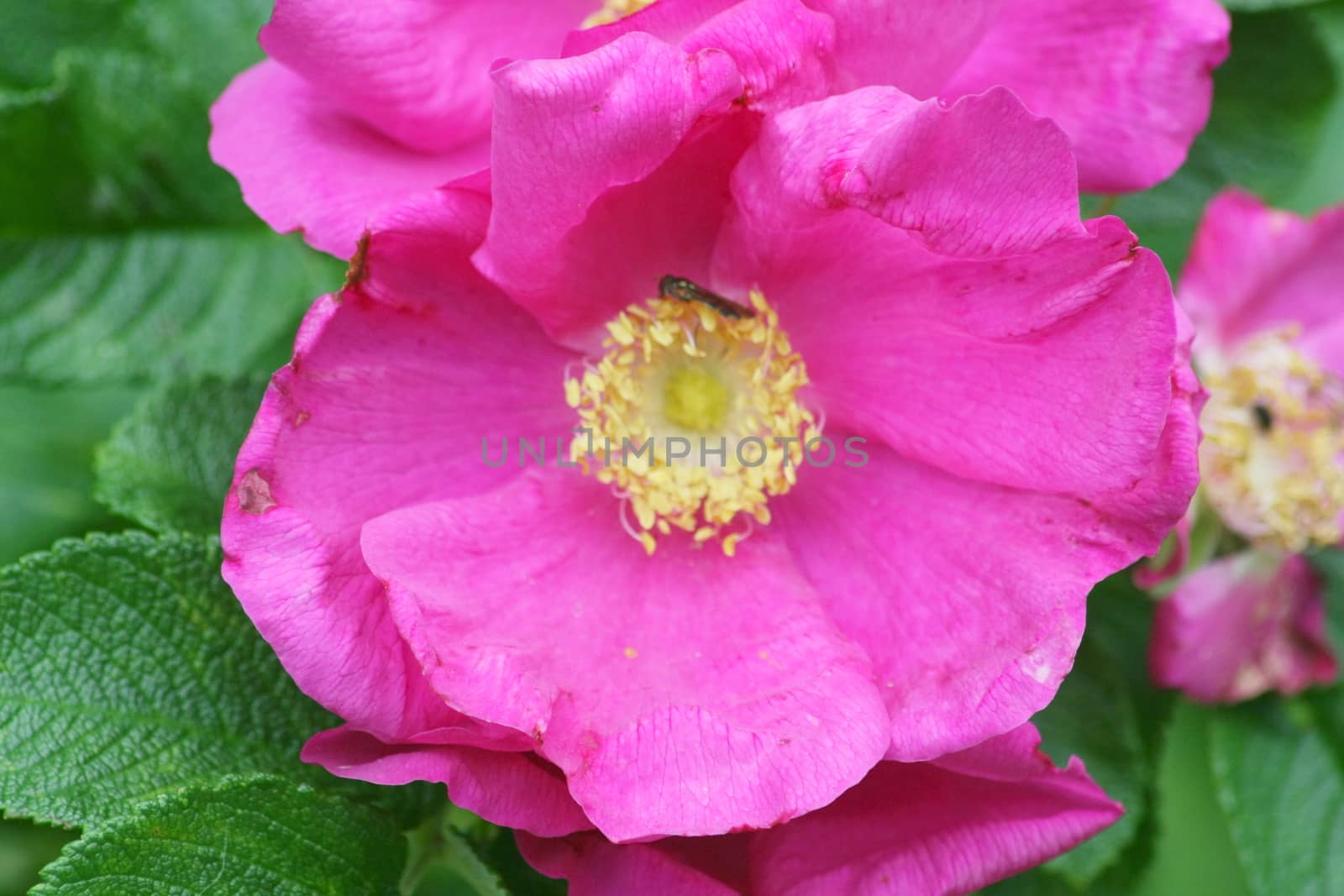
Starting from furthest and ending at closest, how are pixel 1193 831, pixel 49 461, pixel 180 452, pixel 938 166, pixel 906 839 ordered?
pixel 1193 831, pixel 49 461, pixel 180 452, pixel 906 839, pixel 938 166

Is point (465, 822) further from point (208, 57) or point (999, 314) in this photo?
point (208, 57)

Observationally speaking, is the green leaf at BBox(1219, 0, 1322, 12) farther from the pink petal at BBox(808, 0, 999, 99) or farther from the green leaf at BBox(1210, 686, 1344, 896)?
the green leaf at BBox(1210, 686, 1344, 896)

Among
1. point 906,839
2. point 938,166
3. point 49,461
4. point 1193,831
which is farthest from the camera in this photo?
point 1193,831

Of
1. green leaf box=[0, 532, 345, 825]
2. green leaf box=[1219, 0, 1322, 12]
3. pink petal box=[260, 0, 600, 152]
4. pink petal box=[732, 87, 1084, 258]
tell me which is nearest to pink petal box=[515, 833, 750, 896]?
green leaf box=[0, 532, 345, 825]

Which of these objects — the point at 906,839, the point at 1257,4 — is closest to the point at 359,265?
the point at 906,839

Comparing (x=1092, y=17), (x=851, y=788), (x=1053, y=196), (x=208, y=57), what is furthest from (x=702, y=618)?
(x=208, y=57)

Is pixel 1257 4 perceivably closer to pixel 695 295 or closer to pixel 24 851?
pixel 695 295

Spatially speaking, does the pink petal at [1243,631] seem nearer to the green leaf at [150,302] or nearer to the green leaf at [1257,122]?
the green leaf at [1257,122]
